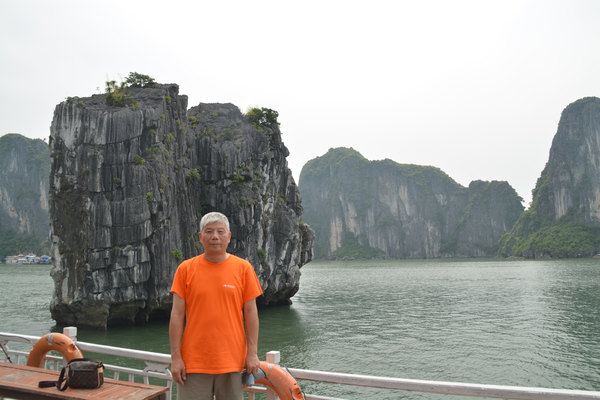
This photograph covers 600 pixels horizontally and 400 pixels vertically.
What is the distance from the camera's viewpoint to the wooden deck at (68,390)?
3.73 m

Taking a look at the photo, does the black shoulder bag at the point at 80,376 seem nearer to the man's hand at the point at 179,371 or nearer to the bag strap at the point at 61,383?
the bag strap at the point at 61,383

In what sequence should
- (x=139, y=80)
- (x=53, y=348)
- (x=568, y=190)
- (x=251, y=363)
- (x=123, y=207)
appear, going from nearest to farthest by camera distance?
(x=251, y=363) → (x=53, y=348) → (x=123, y=207) → (x=139, y=80) → (x=568, y=190)

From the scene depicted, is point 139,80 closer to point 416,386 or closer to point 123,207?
point 123,207

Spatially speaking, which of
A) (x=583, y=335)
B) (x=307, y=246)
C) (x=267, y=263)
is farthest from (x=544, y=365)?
(x=307, y=246)

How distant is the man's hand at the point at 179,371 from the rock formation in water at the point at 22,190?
6675 inches

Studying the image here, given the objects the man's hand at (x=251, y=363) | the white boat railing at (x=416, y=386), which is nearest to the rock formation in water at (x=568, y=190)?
the white boat railing at (x=416, y=386)

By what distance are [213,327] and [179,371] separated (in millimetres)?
466

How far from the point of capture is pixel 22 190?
15625 centimetres

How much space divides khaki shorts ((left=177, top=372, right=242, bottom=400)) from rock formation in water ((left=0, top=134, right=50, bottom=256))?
556 ft

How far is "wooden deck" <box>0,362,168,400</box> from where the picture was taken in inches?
147

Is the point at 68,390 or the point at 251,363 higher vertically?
the point at 251,363

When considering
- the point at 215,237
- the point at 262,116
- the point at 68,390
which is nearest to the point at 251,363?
the point at 215,237

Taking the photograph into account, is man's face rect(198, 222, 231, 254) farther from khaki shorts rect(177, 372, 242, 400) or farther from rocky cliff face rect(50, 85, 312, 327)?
rocky cliff face rect(50, 85, 312, 327)

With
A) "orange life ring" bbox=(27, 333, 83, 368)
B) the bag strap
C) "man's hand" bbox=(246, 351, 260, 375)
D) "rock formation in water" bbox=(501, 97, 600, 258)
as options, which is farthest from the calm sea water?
"rock formation in water" bbox=(501, 97, 600, 258)
